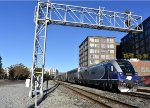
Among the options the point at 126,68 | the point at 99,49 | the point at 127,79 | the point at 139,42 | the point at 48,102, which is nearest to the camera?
the point at 48,102

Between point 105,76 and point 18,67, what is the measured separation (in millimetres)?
134761

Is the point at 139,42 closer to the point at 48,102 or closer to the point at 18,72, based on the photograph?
the point at 18,72

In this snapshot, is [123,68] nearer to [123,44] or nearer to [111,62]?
[111,62]

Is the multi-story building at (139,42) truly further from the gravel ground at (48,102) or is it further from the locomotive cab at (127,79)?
the gravel ground at (48,102)

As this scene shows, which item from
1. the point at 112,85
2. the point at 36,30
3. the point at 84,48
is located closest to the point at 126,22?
the point at 112,85

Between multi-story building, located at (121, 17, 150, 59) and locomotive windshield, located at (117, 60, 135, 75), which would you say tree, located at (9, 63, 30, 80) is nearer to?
multi-story building, located at (121, 17, 150, 59)

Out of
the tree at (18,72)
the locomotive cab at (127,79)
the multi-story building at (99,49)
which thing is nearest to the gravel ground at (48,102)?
the locomotive cab at (127,79)

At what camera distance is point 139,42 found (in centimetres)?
11625

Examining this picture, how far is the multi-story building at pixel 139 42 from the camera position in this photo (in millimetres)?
107750

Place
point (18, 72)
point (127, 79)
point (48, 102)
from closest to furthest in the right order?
point (48, 102)
point (127, 79)
point (18, 72)

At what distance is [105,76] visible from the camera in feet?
95.9

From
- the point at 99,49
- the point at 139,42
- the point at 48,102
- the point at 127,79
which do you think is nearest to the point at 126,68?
the point at 127,79

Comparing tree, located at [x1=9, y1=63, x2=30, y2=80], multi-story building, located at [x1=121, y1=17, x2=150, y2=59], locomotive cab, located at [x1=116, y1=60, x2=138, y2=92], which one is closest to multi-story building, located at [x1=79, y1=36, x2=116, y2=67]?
multi-story building, located at [x1=121, y1=17, x2=150, y2=59]

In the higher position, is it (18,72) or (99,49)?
(99,49)
